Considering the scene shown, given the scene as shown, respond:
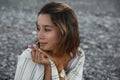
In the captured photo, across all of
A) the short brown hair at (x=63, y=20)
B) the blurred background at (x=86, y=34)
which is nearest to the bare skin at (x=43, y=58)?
the short brown hair at (x=63, y=20)

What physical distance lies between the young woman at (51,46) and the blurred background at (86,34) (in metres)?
3.20

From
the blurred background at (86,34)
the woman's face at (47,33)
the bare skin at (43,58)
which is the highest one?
the woman's face at (47,33)

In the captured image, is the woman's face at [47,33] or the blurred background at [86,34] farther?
the blurred background at [86,34]

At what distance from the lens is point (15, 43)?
11008 millimetres

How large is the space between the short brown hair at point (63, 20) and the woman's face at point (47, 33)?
0.06 m

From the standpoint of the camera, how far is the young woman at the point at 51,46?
15.8 feet

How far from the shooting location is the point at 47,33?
15.9 ft

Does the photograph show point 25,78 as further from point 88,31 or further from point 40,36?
point 88,31

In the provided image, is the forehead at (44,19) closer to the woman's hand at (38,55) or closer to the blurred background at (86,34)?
the woman's hand at (38,55)

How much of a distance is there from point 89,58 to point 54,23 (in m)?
5.68

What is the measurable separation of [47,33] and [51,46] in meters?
0.20

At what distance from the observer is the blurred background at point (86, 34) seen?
9.35 meters

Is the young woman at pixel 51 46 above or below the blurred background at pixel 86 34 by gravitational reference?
above

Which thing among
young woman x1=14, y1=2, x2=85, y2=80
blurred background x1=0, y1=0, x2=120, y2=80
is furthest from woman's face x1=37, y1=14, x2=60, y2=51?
blurred background x1=0, y1=0, x2=120, y2=80
